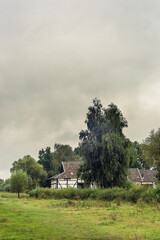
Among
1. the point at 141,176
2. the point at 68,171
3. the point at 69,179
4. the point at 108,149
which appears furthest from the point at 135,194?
the point at 141,176

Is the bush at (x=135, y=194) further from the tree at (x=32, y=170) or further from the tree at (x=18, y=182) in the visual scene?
the tree at (x=32, y=170)

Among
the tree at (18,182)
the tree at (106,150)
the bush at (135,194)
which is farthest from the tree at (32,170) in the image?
the bush at (135,194)

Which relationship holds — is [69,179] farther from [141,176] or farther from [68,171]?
[141,176]

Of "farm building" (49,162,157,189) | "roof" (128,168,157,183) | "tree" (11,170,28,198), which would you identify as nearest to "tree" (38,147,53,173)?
"farm building" (49,162,157,189)

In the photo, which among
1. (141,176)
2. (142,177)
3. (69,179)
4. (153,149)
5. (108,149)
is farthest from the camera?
(141,176)

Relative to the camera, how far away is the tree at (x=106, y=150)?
3522cm

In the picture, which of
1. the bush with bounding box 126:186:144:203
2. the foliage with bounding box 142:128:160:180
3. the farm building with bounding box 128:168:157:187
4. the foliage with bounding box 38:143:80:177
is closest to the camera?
the bush with bounding box 126:186:144:203

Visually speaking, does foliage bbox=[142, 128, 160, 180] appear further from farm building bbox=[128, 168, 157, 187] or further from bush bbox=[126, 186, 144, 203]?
farm building bbox=[128, 168, 157, 187]

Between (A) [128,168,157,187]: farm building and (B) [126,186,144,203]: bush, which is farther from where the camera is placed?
(A) [128,168,157,187]: farm building

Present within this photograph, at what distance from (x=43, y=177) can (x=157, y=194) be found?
49.7m

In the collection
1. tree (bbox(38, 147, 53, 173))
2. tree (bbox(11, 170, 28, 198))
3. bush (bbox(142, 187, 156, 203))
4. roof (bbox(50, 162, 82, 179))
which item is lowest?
bush (bbox(142, 187, 156, 203))

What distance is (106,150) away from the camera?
35.5 metres

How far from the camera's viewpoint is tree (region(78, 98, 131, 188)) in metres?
35.2

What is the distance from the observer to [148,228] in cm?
1042
